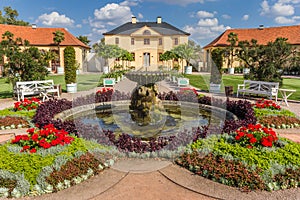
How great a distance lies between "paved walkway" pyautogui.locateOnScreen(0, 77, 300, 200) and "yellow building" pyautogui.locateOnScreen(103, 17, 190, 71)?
2496 centimetres

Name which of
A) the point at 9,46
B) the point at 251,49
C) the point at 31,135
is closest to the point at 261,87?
the point at 251,49

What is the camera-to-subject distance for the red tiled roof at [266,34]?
33.3 metres

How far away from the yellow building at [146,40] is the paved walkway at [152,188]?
24962 millimetres

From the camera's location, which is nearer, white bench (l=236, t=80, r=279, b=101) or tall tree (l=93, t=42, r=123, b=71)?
white bench (l=236, t=80, r=279, b=101)

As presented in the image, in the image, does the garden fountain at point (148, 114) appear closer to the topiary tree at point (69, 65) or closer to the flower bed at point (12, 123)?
the flower bed at point (12, 123)

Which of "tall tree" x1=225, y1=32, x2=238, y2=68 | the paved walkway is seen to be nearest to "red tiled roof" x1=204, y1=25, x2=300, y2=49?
"tall tree" x1=225, y1=32, x2=238, y2=68

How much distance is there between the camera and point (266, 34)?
35.8m

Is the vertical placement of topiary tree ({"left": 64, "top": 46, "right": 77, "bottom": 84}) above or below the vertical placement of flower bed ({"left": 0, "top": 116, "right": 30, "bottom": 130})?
above

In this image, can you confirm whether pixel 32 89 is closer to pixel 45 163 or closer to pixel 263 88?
pixel 45 163

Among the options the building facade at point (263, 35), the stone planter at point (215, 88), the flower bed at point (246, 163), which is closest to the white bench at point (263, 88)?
the stone planter at point (215, 88)

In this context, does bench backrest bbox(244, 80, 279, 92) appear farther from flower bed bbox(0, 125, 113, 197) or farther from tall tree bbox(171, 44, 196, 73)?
tall tree bbox(171, 44, 196, 73)

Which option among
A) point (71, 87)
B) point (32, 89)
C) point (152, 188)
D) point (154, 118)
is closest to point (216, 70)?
point (154, 118)

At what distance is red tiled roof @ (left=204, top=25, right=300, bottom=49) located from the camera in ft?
109

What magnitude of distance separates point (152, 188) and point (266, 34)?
39.4 m
